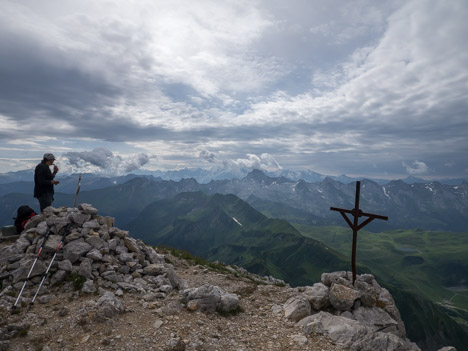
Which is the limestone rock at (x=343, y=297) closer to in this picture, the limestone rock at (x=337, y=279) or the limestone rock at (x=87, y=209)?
the limestone rock at (x=337, y=279)

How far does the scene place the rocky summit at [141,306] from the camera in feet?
36.8

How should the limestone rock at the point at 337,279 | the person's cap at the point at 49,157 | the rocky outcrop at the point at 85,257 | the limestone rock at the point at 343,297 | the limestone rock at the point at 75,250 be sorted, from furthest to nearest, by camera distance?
the person's cap at the point at 49,157, the limestone rock at the point at 337,279, the limestone rock at the point at 75,250, the limestone rock at the point at 343,297, the rocky outcrop at the point at 85,257

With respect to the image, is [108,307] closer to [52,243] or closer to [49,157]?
[52,243]

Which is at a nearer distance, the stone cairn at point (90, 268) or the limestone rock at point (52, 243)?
the stone cairn at point (90, 268)

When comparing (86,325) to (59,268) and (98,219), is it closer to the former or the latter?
(59,268)

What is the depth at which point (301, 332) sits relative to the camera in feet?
42.7

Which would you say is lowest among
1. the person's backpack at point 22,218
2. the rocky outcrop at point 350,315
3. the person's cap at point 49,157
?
the rocky outcrop at point 350,315

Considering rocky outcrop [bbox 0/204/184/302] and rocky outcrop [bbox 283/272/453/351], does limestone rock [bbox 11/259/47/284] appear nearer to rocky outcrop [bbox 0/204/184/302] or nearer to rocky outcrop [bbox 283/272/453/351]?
rocky outcrop [bbox 0/204/184/302]

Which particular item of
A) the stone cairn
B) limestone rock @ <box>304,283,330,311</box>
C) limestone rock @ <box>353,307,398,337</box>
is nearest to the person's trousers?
the stone cairn

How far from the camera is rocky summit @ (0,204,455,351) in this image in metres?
11.2

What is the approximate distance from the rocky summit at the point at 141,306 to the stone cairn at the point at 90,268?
6cm

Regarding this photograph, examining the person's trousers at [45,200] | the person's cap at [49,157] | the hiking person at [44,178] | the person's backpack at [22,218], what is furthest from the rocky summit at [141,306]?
the person's cap at [49,157]

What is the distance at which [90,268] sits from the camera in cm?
1572

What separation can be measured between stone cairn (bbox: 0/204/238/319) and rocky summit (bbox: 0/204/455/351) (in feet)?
0.21
